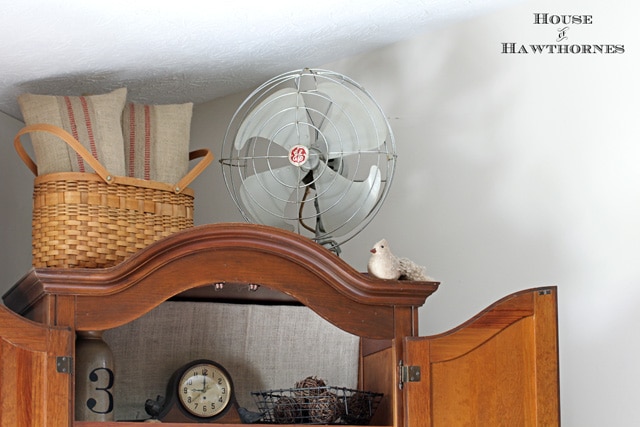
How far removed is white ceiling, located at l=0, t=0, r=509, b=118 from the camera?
7.55 feet

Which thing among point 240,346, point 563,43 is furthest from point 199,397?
point 563,43

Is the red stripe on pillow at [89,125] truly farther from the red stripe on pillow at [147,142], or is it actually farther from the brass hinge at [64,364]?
the brass hinge at [64,364]

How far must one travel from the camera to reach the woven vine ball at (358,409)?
220cm

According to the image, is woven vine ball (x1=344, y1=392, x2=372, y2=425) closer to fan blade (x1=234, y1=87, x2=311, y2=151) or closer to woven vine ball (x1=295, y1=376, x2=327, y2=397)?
woven vine ball (x1=295, y1=376, x2=327, y2=397)

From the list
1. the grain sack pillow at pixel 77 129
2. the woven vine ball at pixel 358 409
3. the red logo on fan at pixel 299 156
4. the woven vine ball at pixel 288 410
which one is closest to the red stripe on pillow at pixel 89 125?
the grain sack pillow at pixel 77 129

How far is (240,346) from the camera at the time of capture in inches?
93.6

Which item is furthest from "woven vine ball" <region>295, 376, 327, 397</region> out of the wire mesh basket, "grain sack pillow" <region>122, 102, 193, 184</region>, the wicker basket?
"grain sack pillow" <region>122, 102, 193, 184</region>

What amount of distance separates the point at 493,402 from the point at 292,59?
45.0 inches

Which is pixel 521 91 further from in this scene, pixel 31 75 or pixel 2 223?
pixel 2 223

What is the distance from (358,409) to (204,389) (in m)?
0.34

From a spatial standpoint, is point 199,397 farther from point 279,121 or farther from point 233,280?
point 279,121

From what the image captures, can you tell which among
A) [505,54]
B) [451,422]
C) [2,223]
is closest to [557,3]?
[505,54]

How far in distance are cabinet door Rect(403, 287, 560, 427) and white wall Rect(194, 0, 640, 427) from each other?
1.02 ft

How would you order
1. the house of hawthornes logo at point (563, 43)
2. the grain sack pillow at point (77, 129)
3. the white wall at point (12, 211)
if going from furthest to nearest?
1. the white wall at point (12, 211)
2. the house of hawthornes logo at point (563, 43)
3. the grain sack pillow at point (77, 129)
